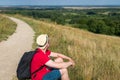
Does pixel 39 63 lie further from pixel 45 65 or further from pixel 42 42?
pixel 42 42

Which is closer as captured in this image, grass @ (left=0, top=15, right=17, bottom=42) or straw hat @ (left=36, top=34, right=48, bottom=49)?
straw hat @ (left=36, top=34, right=48, bottom=49)

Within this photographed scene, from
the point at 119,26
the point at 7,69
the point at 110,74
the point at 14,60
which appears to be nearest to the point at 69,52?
the point at 14,60

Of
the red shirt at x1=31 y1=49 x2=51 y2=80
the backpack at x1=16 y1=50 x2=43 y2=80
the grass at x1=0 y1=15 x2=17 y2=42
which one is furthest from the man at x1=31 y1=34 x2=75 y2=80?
the grass at x1=0 y1=15 x2=17 y2=42

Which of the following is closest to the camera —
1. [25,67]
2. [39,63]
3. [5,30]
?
[39,63]

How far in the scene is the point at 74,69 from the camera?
8.62m

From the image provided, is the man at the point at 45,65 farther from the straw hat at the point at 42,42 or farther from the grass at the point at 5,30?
the grass at the point at 5,30

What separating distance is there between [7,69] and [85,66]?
223 centimetres

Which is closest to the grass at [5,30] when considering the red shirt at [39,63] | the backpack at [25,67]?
the backpack at [25,67]

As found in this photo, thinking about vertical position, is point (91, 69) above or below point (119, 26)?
above

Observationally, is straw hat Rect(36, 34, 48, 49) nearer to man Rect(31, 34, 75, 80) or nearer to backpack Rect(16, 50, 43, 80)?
man Rect(31, 34, 75, 80)

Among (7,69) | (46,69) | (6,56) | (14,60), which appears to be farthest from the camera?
(6,56)

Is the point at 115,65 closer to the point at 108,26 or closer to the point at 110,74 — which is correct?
the point at 110,74

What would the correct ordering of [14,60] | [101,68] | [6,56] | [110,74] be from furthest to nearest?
[6,56]
[14,60]
[101,68]
[110,74]

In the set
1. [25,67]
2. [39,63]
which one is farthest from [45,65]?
[25,67]
